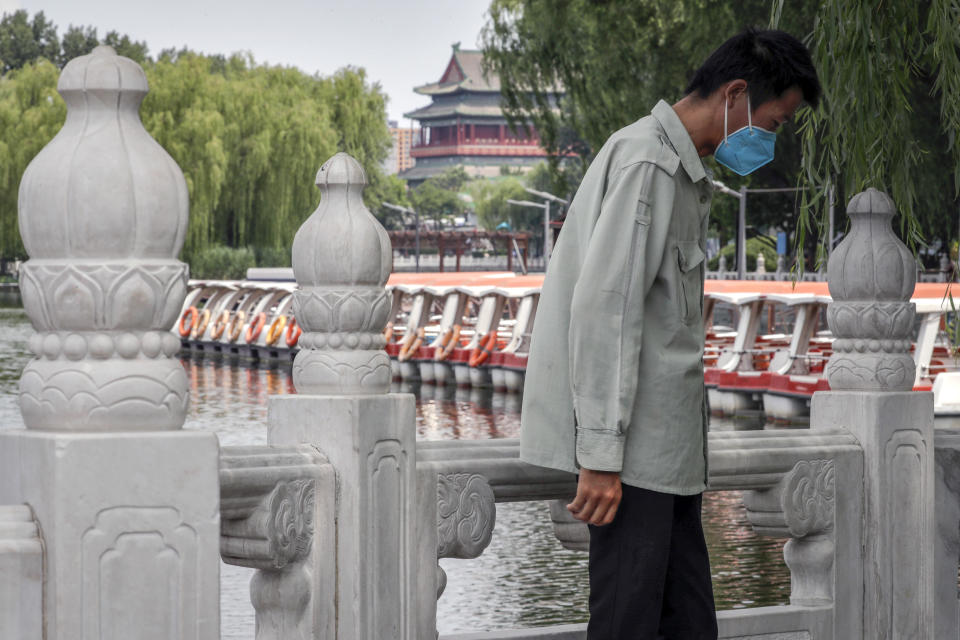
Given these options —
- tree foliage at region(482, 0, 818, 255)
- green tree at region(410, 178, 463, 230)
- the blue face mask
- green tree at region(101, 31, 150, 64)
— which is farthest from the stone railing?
green tree at region(410, 178, 463, 230)

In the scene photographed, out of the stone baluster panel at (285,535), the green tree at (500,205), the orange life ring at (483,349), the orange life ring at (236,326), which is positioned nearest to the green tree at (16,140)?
the orange life ring at (236,326)

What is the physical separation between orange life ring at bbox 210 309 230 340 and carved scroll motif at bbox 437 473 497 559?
29636 mm

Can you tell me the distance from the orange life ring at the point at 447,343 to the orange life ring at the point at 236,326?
742 centimetres

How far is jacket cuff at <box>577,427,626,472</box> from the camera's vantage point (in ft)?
9.82

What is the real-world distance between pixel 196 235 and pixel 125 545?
3576cm

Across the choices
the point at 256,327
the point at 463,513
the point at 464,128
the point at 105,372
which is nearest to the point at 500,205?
the point at 464,128

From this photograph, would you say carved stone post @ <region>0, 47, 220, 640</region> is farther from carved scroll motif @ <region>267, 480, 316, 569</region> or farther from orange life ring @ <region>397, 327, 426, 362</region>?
orange life ring @ <region>397, 327, 426, 362</region>

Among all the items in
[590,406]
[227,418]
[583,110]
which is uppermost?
[583,110]

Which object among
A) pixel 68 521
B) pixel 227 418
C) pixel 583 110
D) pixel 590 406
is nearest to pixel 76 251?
pixel 68 521

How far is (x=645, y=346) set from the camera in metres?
3.11

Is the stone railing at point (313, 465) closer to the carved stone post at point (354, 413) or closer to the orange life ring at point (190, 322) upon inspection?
the carved stone post at point (354, 413)

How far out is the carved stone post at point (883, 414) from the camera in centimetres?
462

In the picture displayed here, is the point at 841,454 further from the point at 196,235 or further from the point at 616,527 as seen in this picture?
the point at 196,235

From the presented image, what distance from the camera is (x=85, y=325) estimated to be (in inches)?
102
